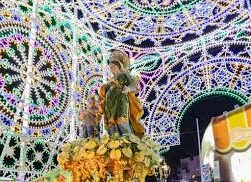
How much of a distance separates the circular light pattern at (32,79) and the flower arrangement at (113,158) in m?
3.08

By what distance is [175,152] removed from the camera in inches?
586

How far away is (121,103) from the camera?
379cm

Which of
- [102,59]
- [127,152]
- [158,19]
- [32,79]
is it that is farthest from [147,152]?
[102,59]

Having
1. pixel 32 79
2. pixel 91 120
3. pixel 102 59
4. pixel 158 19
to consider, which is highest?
pixel 158 19

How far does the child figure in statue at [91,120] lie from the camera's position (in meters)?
4.02

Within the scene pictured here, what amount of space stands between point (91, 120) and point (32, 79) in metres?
3.20

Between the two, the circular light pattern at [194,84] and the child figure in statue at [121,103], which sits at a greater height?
the circular light pattern at [194,84]

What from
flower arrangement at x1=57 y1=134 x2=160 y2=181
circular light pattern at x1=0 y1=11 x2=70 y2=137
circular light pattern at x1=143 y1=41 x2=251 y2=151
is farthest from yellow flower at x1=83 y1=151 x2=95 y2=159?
circular light pattern at x1=143 y1=41 x2=251 y2=151

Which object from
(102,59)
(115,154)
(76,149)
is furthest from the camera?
(102,59)

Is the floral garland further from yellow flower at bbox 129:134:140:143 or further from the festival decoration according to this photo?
the festival decoration

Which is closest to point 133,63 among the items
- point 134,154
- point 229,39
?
point 229,39

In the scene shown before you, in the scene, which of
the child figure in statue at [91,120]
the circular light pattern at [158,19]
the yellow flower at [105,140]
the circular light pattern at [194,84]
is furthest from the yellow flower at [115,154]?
the circular light pattern at [194,84]

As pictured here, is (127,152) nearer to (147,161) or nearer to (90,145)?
(147,161)

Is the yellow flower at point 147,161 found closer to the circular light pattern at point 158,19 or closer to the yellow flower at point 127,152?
the yellow flower at point 127,152
